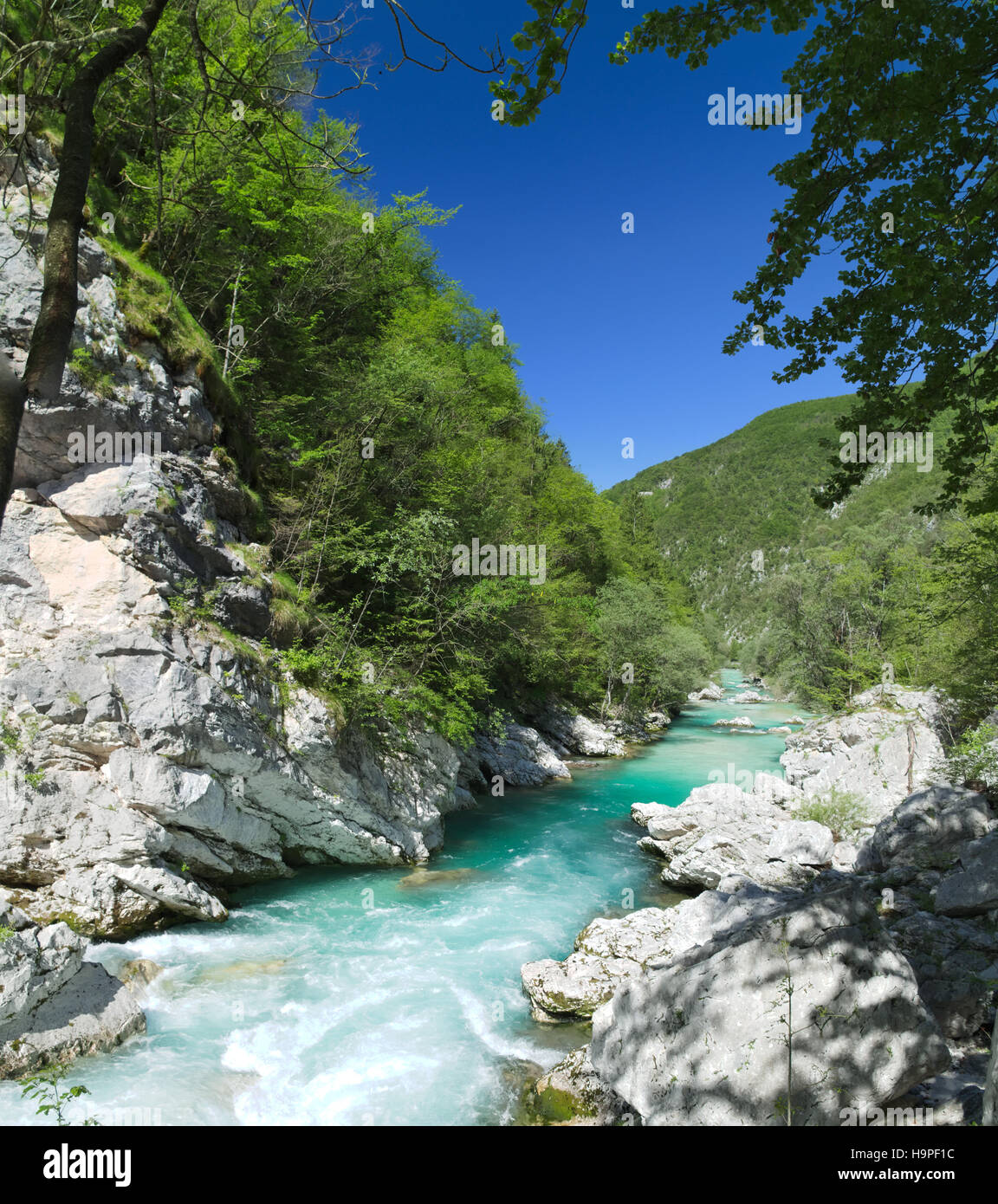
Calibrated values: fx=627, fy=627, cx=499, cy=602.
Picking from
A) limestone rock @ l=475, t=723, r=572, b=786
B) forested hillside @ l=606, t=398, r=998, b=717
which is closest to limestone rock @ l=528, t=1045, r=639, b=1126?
forested hillside @ l=606, t=398, r=998, b=717

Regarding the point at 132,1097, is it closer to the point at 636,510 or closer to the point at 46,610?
the point at 46,610

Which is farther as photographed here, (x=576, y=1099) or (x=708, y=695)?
(x=708, y=695)

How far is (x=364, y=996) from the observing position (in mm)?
8438

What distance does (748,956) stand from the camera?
18.0 ft

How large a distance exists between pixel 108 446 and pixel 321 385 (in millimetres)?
8199

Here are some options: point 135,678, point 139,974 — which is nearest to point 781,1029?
point 139,974

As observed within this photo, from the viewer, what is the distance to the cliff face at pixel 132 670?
8.98m

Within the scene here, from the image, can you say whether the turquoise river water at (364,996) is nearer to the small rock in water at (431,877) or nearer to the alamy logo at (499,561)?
the small rock in water at (431,877)

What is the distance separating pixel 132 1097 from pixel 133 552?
24.4 feet

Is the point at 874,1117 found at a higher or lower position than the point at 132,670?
lower

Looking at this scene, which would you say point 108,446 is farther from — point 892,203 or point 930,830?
point 930,830

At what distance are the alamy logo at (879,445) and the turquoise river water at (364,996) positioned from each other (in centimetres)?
774

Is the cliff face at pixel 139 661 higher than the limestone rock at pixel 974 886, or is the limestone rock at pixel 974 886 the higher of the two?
the cliff face at pixel 139 661
